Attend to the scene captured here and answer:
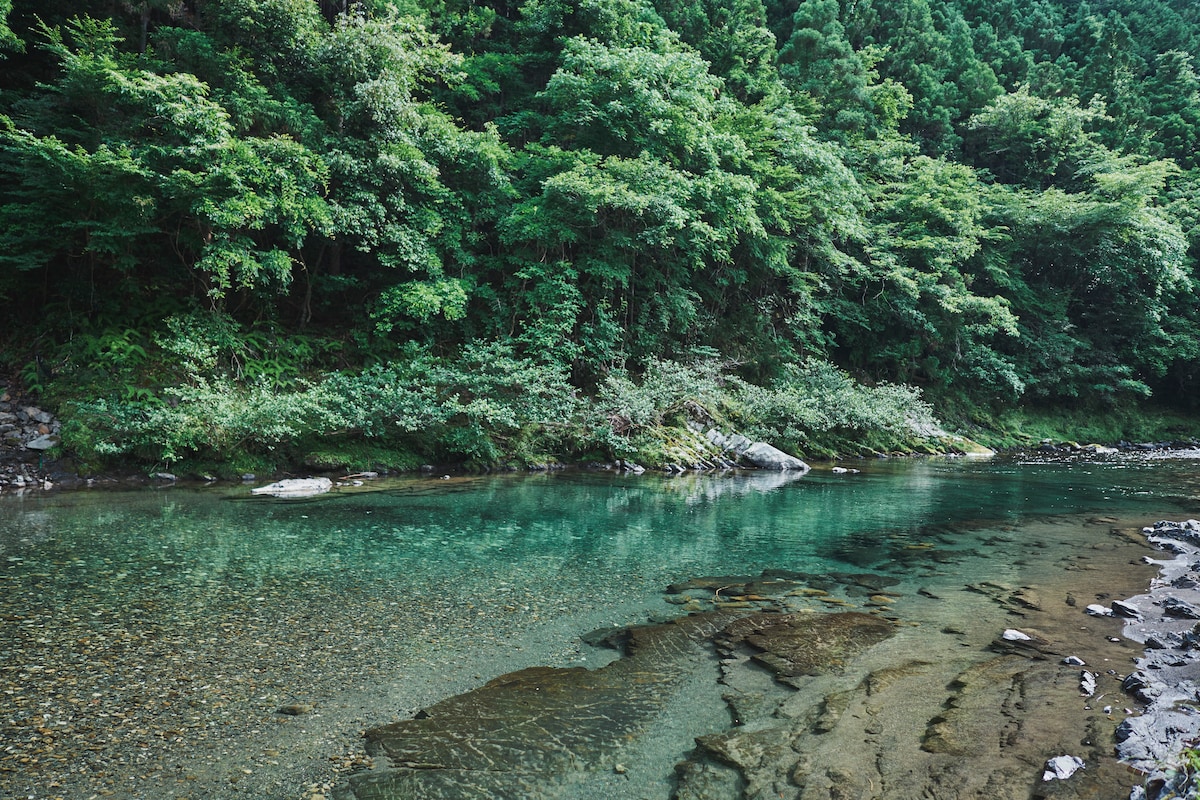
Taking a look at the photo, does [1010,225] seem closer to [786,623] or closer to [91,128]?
[786,623]

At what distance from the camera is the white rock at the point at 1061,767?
272cm

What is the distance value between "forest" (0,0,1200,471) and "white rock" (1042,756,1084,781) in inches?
446

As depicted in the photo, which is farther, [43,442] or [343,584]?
[43,442]

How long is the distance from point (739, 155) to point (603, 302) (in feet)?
21.2

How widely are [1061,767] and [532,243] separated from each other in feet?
53.6

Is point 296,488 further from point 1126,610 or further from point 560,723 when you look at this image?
point 1126,610

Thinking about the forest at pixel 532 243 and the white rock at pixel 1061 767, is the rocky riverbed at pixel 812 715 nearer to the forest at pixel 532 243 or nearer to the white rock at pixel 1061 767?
the white rock at pixel 1061 767

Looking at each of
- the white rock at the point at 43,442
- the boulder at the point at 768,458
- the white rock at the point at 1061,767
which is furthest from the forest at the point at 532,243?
the white rock at the point at 1061,767

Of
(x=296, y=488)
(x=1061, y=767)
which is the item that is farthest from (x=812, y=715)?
(x=296, y=488)

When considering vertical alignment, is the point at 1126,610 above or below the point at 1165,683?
below

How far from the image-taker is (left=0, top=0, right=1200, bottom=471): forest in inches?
471

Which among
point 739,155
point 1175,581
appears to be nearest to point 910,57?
point 739,155

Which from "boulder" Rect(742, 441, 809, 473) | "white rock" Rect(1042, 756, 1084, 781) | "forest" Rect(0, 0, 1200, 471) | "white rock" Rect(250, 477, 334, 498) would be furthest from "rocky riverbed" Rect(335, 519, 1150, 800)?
"boulder" Rect(742, 441, 809, 473)

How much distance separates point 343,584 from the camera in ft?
18.5
